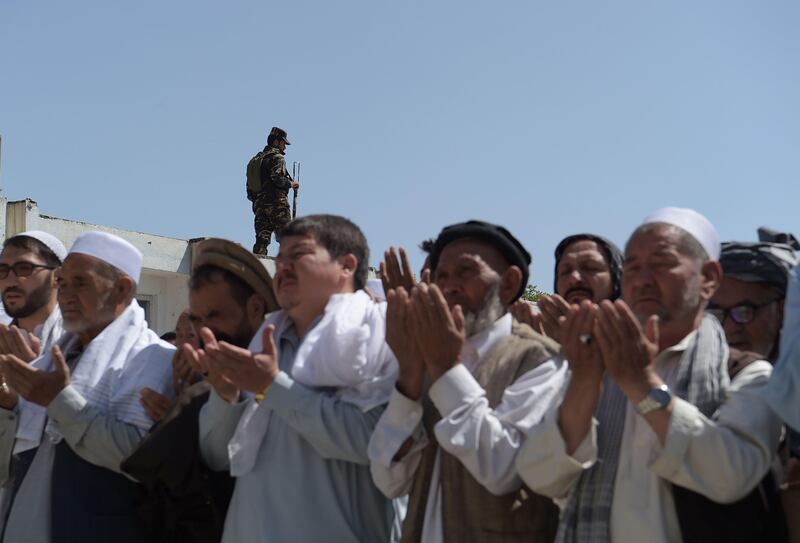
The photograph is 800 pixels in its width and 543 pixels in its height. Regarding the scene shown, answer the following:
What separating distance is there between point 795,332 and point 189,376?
2.73 metres

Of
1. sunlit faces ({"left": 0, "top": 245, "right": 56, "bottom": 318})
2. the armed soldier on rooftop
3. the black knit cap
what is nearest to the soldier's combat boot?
the armed soldier on rooftop

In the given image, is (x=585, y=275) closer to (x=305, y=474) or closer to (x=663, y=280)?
(x=663, y=280)

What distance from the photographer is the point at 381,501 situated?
4.07 meters

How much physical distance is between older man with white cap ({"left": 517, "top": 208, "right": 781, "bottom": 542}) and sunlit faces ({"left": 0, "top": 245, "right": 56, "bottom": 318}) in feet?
11.8

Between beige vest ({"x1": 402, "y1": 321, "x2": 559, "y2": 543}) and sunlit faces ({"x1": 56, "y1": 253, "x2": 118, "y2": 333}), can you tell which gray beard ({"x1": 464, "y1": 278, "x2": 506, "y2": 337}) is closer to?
beige vest ({"x1": 402, "y1": 321, "x2": 559, "y2": 543})

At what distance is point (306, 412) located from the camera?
3.79 meters

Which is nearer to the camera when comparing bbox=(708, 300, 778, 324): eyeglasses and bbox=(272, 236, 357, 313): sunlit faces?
bbox=(708, 300, 778, 324): eyeglasses

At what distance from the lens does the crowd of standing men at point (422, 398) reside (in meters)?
3.05

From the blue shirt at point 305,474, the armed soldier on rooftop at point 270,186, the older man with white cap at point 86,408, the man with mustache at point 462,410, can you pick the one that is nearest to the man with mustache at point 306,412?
the blue shirt at point 305,474

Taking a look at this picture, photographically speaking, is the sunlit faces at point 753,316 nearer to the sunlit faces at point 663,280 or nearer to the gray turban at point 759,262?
the gray turban at point 759,262

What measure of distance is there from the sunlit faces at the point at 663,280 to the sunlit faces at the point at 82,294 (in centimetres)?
276

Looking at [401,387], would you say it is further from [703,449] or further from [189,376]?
[189,376]

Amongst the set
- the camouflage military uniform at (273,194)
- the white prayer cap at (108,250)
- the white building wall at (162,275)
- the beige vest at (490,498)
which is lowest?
the beige vest at (490,498)

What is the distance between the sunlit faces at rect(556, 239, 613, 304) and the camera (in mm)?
4875
